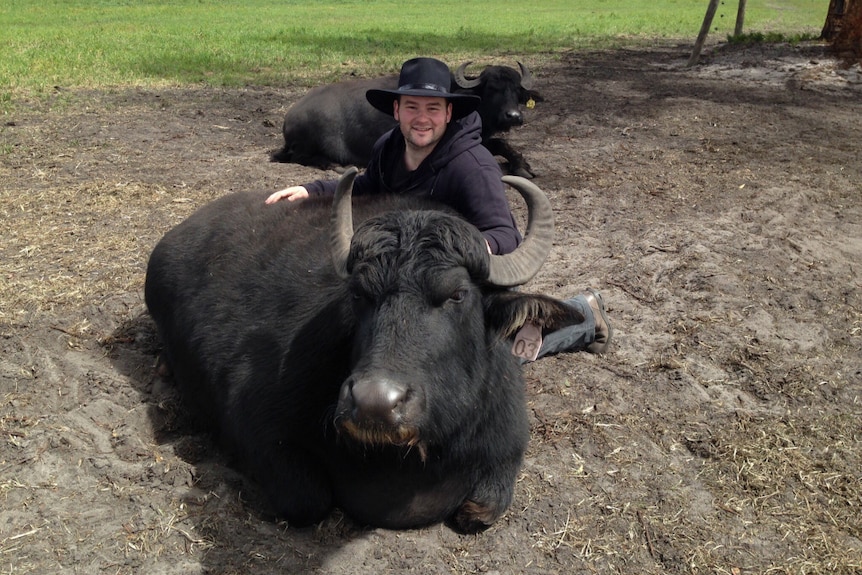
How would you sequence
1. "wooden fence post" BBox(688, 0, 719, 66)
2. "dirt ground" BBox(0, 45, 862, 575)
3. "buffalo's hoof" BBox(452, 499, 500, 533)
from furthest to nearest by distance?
"wooden fence post" BBox(688, 0, 719, 66)
"buffalo's hoof" BBox(452, 499, 500, 533)
"dirt ground" BBox(0, 45, 862, 575)

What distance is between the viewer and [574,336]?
5.09 metres

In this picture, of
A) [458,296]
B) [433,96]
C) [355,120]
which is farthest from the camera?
[355,120]

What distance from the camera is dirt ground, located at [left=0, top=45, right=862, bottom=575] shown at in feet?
11.5

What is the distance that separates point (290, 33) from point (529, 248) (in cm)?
2223

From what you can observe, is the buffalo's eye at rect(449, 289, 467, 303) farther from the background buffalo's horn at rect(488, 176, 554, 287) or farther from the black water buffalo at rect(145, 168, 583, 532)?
the background buffalo's horn at rect(488, 176, 554, 287)

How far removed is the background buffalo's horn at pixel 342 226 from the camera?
11.1 ft

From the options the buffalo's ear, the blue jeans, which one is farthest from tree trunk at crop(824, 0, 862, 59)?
the buffalo's ear

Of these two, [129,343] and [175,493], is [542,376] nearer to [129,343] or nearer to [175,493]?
[175,493]

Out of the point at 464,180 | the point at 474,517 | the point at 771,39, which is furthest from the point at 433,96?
the point at 771,39

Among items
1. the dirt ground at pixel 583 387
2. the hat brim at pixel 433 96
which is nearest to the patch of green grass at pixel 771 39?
the dirt ground at pixel 583 387

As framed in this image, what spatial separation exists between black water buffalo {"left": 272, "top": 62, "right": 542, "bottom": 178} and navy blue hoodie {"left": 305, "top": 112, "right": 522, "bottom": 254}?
189 inches

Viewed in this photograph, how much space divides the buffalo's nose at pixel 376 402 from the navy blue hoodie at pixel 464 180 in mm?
1315

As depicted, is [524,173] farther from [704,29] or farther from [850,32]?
[850,32]

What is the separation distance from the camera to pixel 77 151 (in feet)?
30.5
